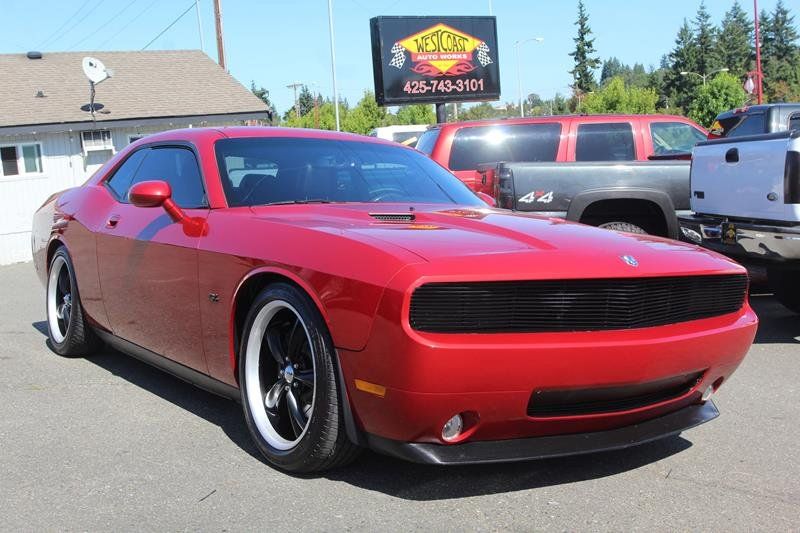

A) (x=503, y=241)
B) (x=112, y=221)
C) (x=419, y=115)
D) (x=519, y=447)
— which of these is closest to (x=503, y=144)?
(x=112, y=221)

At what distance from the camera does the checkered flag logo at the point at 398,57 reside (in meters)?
21.9

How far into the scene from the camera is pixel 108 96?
27.3 m

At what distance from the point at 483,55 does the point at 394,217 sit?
2019 centimetres

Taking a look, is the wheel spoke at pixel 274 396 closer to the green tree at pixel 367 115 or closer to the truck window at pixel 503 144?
the truck window at pixel 503 144

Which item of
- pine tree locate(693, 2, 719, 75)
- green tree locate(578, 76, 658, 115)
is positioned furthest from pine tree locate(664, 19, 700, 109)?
green tree locate(578, 76, 658, 115)

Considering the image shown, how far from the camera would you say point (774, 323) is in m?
7.12

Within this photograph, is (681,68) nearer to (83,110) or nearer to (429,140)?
(83,110)

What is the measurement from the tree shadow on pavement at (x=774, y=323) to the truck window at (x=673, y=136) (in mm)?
2048

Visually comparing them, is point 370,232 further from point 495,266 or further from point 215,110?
point 215,110

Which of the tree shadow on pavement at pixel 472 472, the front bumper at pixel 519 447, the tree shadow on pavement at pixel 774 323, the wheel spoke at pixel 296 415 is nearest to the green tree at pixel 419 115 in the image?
the tree shadow on pavement at pixel 774 323

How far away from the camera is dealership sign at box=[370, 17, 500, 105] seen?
2181 centimetres

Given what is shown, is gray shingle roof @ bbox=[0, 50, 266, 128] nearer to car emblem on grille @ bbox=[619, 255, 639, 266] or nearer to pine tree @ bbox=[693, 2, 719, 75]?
car emblem on grille @ bbox=[619, 255, 639, 266]

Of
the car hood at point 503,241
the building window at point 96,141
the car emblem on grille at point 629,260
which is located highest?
the building window at point 96,141

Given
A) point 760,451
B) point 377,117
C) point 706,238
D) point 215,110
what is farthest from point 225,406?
point 377,117
